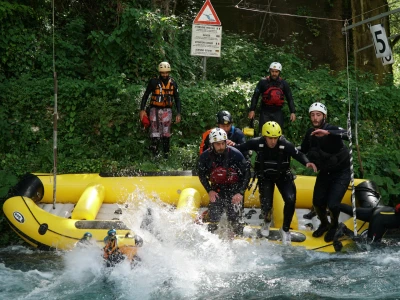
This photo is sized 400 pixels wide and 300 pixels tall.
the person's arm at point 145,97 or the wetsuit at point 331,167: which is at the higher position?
the person's arm at point 145,97

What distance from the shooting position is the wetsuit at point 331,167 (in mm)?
9258

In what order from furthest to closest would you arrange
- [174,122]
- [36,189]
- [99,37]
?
[99,37] < [174,122] < [36,189]

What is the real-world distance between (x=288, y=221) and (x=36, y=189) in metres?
3.89

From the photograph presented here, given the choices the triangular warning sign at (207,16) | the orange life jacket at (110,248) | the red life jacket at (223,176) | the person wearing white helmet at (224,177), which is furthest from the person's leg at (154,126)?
the orange life jacket at (110,248)

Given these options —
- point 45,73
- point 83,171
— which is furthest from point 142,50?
point 83,171

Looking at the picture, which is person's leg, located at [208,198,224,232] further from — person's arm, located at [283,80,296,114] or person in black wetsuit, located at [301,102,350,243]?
person's arm, located at [283,80,296,114]

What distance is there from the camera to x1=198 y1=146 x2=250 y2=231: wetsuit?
938cm

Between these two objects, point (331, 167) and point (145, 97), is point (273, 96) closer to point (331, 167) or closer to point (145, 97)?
point (145, 97)

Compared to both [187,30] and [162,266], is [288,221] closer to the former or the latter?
[162,266]

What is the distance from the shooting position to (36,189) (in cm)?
1046

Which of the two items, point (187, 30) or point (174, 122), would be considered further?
point (187, 30)

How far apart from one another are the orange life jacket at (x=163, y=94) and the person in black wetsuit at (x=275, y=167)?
2.64 m

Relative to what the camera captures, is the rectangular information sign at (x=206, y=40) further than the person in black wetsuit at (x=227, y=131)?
Yes

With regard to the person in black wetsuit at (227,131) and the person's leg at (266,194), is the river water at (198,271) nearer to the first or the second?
the person's leg at (266,194)
